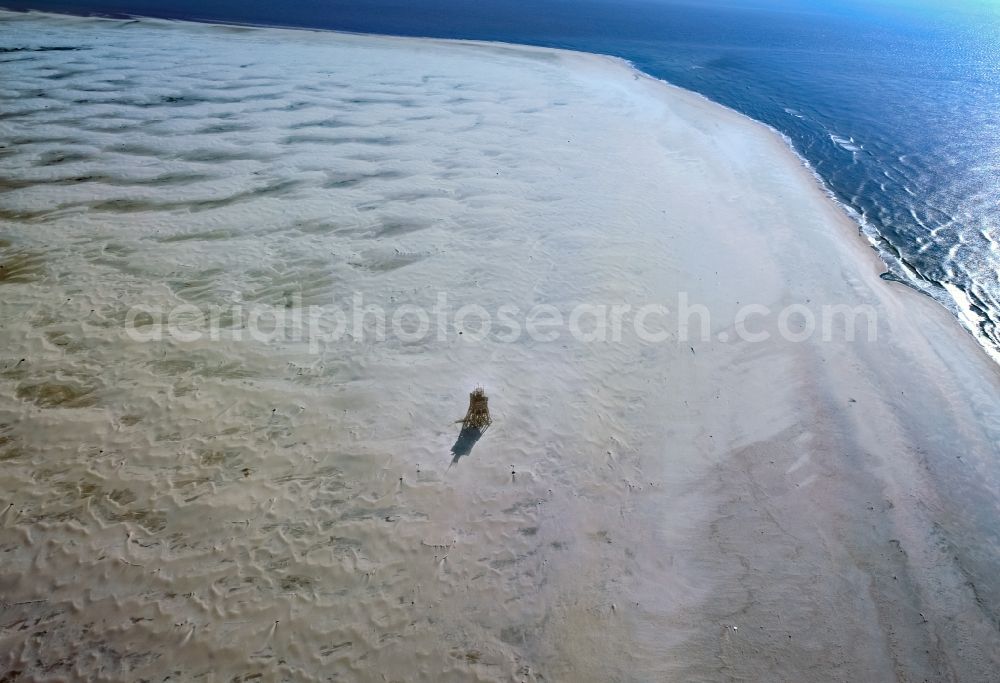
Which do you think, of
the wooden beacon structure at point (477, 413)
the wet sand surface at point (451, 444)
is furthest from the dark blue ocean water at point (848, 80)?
the wooden beacon structure at point (477, 413)

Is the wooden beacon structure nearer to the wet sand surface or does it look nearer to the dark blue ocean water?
the wet sand surface

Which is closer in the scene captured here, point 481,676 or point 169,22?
point 481,676

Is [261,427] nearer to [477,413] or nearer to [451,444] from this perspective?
[451,444]

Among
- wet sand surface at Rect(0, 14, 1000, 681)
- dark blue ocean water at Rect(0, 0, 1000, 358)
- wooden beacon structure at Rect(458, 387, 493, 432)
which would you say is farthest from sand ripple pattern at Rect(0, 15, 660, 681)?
dark blue ocean water at Rect(0, 0, 1000, 358)

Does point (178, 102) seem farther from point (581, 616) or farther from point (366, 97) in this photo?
point (581, 616)

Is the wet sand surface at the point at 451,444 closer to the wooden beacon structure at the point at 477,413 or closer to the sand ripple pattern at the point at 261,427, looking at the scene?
the sand ripple pattern at the point at 261,427

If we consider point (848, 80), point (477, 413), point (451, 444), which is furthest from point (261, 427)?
point (848, 80)

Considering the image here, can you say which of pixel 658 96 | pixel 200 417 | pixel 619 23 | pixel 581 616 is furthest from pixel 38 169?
pixel 619 23
